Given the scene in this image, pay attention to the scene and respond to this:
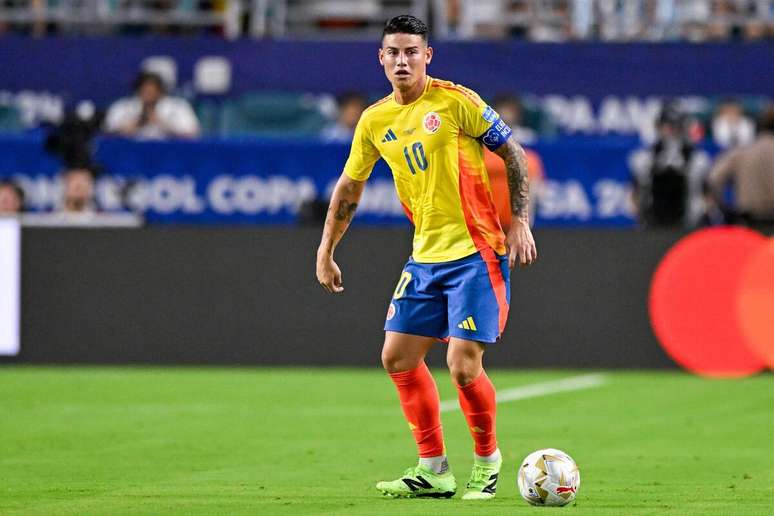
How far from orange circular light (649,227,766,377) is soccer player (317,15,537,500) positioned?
24.9 feet

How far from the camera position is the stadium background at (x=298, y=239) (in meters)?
9.86

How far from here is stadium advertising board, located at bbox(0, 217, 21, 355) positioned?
1540 cm

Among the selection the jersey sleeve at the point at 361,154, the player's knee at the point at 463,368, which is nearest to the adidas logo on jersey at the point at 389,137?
the jersey sleeve at the point at 361,154

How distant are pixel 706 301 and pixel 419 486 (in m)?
7.83

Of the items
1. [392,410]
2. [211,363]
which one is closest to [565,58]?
[211,363]

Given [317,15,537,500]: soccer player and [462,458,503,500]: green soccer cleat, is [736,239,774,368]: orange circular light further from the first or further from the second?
[462,458,503,500]: green soccer cleat

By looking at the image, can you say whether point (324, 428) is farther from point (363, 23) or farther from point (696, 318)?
point (363, 23)

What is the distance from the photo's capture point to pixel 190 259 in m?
15.6

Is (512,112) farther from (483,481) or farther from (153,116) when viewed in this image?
(483,481)

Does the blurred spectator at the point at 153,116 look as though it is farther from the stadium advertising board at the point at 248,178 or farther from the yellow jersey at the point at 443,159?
the yellow jersey at the point at 443,159

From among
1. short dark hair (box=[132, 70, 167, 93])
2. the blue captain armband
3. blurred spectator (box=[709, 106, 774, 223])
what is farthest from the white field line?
short dark hair (box=[132, 70, 167, 93])

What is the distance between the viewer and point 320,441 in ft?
33.5

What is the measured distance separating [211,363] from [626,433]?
5920 mm

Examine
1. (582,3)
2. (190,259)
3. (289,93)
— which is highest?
(582,3)
